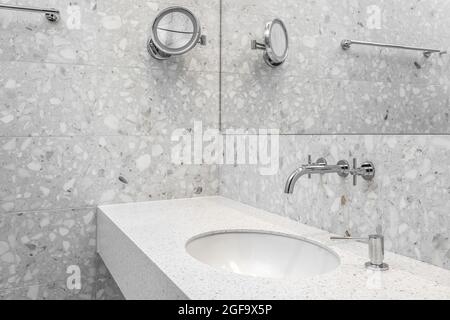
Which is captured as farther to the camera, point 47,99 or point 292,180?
point 47,99

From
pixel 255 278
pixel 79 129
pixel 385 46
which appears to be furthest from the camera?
pixel 79 129

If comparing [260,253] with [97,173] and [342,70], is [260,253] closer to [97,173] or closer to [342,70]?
[342,70]

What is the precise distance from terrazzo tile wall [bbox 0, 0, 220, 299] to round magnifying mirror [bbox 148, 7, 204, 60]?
9cm

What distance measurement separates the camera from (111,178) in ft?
5.32

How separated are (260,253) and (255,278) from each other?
41 centimetres

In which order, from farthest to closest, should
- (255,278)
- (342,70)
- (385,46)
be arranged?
(342,70) → (385,46) → (255,278)

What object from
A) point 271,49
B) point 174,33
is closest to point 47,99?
point 174,33

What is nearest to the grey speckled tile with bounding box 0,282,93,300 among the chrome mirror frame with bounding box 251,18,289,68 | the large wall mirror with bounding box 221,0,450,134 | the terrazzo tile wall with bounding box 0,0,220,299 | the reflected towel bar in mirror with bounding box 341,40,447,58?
the terrazzo tile wall with bounding box 0,0,220,299

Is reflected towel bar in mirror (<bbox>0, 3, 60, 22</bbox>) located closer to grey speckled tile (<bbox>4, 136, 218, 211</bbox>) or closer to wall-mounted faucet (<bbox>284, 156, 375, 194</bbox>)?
grey speckled tile (<bbox>4, 136, 218, 211</bbox>)

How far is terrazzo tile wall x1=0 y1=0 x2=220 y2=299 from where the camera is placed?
4.78 ft

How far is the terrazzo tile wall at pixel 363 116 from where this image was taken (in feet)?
2.88

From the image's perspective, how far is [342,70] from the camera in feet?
3.76

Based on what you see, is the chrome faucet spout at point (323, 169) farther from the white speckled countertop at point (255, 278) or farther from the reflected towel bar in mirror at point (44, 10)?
the reflected towel bar in mirror at point (44, 10)

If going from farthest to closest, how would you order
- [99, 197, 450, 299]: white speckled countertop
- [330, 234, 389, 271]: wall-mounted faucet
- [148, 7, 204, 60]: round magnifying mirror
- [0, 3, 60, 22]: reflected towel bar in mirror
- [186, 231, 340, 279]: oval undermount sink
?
[148, 7, 204, 60]: round magnifying mirror
[0, 3, 60, 22]: reflected towel bar in mirror
[186, 231, 340, 279]: oval undermount sink
[330, 234, 389, 271]: wall-mounted faucet
[99, 197, 450, 299]: white speckled countertop
